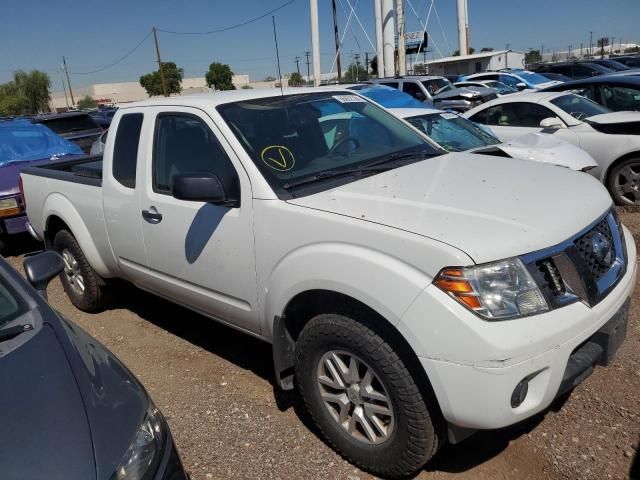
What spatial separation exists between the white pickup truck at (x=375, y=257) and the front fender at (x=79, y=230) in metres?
0.62

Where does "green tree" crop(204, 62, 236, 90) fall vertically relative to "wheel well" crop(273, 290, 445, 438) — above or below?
above

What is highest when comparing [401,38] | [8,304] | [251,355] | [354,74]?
[401,38]

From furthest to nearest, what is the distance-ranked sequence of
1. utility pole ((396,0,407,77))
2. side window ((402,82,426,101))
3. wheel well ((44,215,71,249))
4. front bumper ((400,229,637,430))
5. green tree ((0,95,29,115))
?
green tree ((0,95,29,115)) → utility pole ((396,0,407,77)) → side window ((402,82,426,101)) → wheel well ((44,215,71,249)) → front bumper ((400,229,637,430))

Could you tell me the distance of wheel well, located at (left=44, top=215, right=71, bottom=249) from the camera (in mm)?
5022

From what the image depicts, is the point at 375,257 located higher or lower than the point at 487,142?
higher

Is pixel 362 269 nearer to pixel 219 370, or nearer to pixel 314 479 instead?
pixel 314 479

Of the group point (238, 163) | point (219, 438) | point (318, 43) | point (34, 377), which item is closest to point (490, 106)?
point (238, 163)

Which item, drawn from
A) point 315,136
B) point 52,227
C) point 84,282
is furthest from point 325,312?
point 52,227

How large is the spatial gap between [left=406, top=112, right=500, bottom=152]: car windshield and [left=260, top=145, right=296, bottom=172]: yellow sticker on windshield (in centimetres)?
364

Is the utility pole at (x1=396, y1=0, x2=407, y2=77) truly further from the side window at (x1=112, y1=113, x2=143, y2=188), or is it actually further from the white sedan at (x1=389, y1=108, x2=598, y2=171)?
the side window at (x1=112, y1=113, x2=143, y2=188)

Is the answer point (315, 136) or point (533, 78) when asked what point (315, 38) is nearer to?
point (533, 78)

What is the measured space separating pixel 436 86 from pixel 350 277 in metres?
16.8

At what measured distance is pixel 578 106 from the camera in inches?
320

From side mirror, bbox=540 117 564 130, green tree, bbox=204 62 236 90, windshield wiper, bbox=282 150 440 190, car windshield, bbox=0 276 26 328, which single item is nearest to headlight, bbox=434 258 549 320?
windshield wiper, bbox=282 150 440 190
